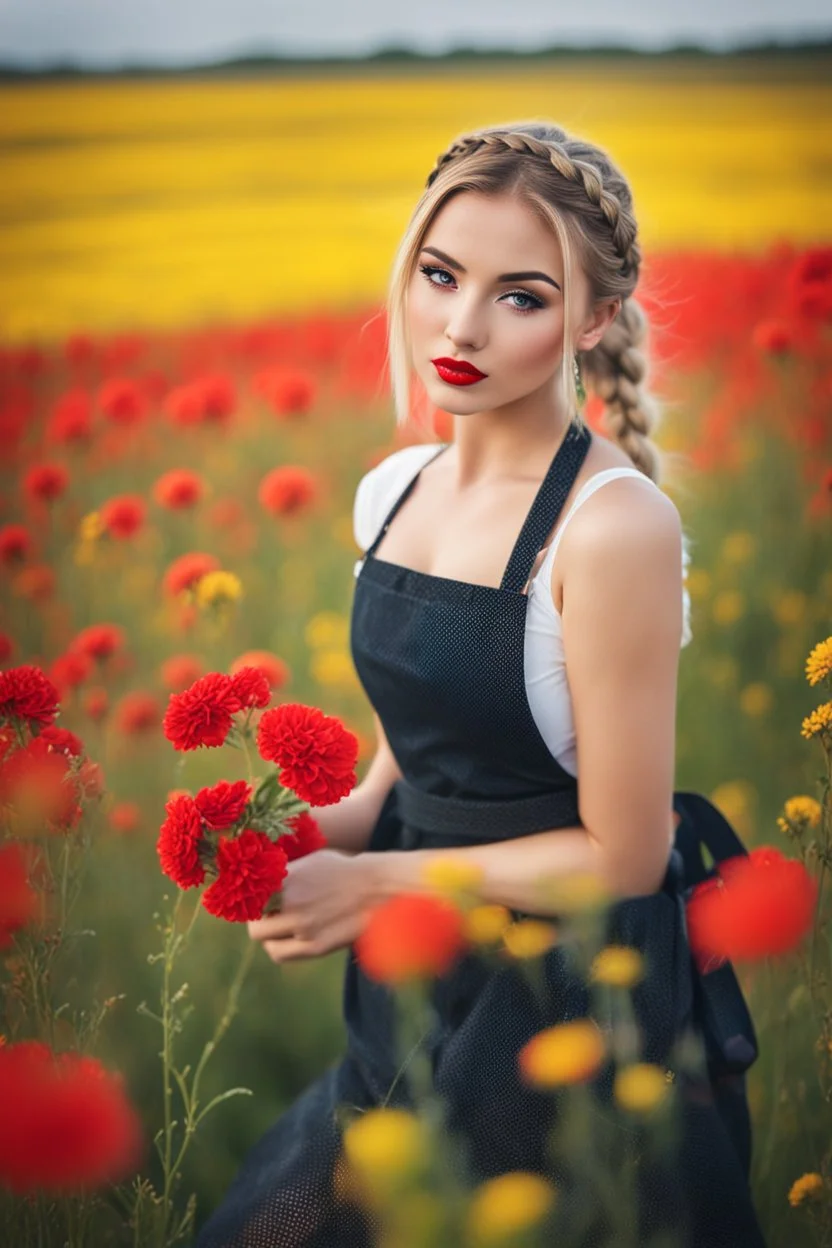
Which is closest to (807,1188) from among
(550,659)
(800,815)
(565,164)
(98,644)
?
(800,815)

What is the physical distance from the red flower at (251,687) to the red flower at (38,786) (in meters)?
0.19

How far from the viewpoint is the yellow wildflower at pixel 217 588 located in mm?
1619

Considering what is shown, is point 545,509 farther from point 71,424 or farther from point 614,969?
point 71,424

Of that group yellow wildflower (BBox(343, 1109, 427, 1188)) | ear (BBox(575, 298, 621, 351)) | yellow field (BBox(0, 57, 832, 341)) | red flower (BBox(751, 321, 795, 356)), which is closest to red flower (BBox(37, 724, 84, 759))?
yellow wildflower (BBox(343, 1109, 427, 1188))

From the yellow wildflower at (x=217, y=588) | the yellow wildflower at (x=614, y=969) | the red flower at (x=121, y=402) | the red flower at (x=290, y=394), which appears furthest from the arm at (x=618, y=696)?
the red flower at (x=121, y=402)

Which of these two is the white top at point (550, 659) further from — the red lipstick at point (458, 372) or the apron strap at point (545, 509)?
the red lipstick at point (458, 372)

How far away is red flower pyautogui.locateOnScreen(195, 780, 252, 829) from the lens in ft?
3.13

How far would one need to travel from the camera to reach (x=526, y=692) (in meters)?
1.15

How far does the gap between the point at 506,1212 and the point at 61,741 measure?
0.60 m

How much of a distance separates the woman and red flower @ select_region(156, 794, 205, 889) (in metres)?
0.23

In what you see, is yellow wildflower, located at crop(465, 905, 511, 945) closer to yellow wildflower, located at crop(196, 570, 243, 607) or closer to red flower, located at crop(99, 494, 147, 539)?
yellow wildflower, located at crop(196, 570, 243, 607)

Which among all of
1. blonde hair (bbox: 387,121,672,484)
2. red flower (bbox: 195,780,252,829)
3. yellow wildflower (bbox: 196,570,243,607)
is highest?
blonde hair (bbox: 387,121,672,484)

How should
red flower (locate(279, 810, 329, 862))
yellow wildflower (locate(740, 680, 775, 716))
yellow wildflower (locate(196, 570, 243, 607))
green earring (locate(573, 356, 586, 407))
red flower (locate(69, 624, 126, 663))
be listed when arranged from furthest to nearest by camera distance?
yellow wildflower (locate(740, 680, 775, 716)) → red flower (locate(69, 624, 126, 663)) → yellow wildflower (locate(196, 570, 243, 607)) → green earring (locate(573, 356, 586, 407)) → red flower (locate(279, 810, 329, 862))

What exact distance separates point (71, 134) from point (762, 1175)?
2.73 m
